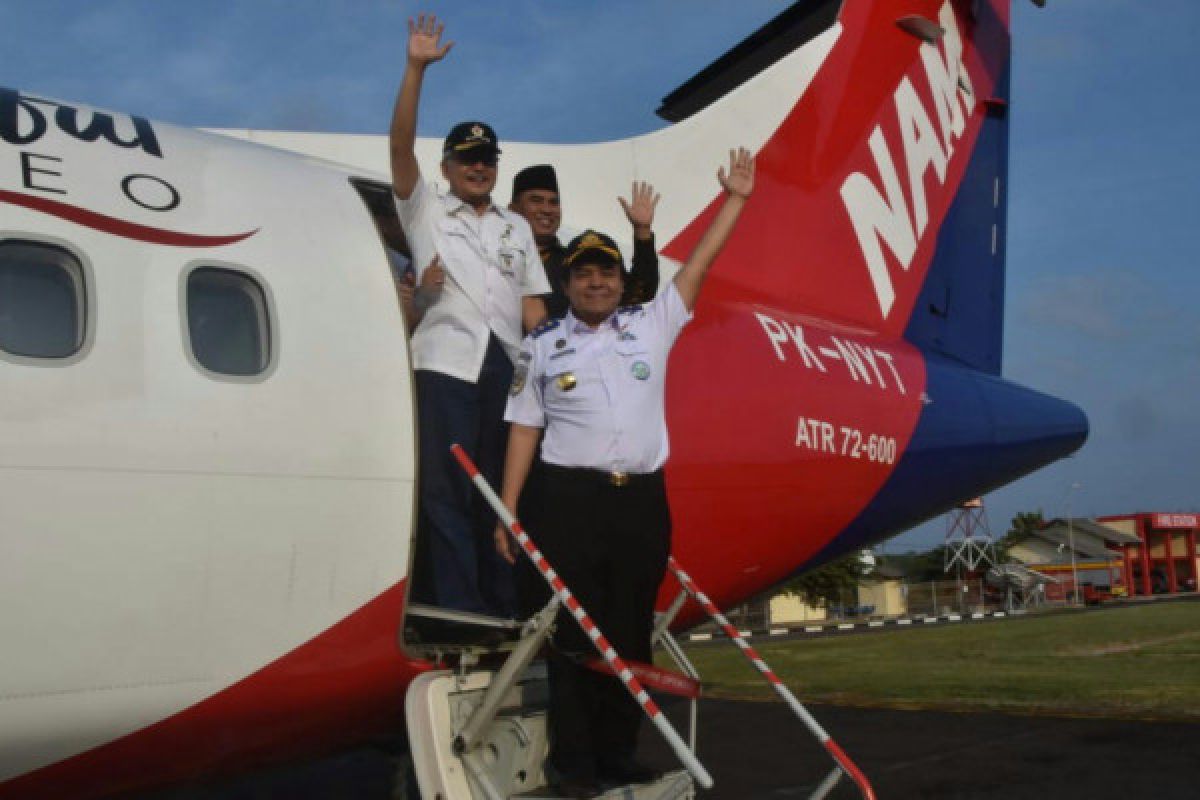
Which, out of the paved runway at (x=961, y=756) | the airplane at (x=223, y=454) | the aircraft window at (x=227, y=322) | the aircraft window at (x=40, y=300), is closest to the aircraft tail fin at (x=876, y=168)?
the airplane at (x=223, y=454)

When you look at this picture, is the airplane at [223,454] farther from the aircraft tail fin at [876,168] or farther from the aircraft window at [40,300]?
the aircraft tail fin at [876,168]

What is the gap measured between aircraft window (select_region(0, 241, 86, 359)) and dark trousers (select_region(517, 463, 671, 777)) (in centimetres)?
152

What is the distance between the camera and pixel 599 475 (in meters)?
3.74

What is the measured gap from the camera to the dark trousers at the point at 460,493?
13.5ft

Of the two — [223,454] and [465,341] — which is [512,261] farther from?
[223,454]

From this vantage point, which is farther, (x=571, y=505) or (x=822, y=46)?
(x=822, y=46)

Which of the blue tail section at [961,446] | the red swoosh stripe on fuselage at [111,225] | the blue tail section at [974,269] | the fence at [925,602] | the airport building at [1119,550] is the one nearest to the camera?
the red swoosh stripe on fuselage at [111,225]

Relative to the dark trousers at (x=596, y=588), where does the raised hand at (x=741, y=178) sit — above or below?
above

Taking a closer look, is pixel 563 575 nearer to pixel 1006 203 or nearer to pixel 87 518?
pixel 87 518

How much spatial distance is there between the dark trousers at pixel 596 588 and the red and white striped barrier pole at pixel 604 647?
65 millimetres

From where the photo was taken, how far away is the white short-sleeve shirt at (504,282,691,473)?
377cm

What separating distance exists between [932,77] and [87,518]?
7.20 meters

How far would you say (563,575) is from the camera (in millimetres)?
3691

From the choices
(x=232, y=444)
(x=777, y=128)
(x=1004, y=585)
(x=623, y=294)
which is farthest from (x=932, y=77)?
(x=1004, y=585)
